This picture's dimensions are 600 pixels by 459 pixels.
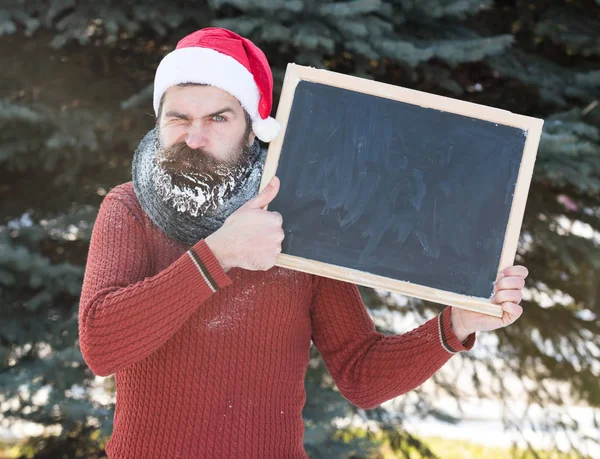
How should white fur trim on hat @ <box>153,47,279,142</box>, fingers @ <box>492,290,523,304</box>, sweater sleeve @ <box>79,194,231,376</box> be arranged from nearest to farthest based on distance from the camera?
sweater sleeve @ <box>79,194,231,376</box>, fingers @ <box>492,290,523,304</box>, white fur trim on hat @ <box>153,47,279,142</box>

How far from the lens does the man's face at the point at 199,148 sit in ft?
5.40

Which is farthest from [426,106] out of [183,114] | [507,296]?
[183,114]

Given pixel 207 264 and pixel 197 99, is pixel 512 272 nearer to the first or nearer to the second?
pixel 207 264

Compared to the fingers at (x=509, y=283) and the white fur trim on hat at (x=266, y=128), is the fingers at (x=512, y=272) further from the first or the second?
the white fur trim on hat at (x=266, y=128)

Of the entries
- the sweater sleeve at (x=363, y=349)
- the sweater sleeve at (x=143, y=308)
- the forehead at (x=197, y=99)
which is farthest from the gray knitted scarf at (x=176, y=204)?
the sweater sleeve at (x=363, y=349)

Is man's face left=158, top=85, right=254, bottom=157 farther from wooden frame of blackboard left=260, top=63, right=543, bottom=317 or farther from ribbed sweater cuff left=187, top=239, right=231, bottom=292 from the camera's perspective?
ribbed sweater cuff left=187, top=239, right=231, bottom=292

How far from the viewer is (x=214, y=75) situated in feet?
5.61

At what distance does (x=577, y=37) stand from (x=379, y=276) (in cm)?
251

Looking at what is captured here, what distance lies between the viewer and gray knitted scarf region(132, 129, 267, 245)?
5.52 feet

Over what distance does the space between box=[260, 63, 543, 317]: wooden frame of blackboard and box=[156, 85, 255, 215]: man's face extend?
0.13m

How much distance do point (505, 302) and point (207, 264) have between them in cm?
72

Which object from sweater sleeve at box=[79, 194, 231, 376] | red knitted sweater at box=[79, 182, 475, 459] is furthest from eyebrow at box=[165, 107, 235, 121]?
sweater sleeve at box=[79, 194, 231, 376]

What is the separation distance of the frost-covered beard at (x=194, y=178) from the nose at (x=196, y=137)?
0.02 meters

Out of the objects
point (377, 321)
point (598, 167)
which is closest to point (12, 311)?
point (377, 321)
